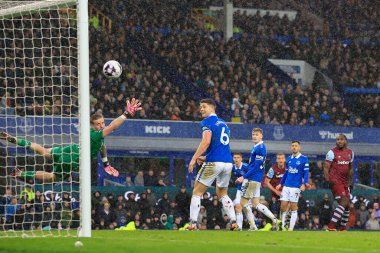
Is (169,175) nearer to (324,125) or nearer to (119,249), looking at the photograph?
(324,125)

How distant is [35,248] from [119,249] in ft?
3.42

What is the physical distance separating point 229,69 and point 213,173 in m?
22.2

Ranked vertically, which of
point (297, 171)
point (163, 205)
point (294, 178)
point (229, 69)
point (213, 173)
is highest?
point (229, 69)

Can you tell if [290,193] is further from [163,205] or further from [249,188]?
[163,205]

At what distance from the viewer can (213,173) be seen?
58.5 feet

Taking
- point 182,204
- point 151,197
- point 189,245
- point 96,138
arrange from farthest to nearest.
Answer: 1. point 151,197
2. point 182,204
3. point 96,138
4. point 189,245

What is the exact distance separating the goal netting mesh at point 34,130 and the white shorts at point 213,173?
223cm

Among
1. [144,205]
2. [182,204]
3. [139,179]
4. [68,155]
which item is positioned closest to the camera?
[68,155]

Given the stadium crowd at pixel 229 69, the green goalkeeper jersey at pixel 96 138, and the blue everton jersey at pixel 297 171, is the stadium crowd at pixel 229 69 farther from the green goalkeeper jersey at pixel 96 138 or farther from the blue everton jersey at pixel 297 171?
the green goalkeeper jersey at pixel 96 138

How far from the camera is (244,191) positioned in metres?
20.7

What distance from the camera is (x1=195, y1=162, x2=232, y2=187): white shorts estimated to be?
17.7 metres

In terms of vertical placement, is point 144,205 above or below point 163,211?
above

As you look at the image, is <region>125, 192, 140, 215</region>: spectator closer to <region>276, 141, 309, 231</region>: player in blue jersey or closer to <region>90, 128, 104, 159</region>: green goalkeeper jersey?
<region>276, 141, 309, 231</region>: player in blue jersey

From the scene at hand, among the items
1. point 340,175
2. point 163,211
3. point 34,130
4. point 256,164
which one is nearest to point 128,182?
point 163,211
